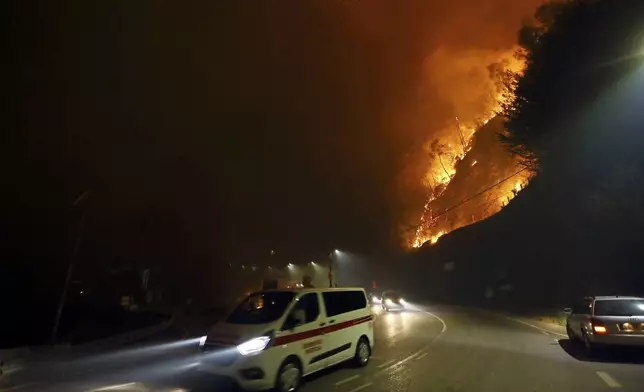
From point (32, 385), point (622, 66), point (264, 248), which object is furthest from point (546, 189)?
point (264, 248)

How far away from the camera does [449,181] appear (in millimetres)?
64750

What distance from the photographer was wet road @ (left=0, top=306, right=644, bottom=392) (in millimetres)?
10055

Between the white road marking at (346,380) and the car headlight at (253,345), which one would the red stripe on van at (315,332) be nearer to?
the car headlight at (253,345)

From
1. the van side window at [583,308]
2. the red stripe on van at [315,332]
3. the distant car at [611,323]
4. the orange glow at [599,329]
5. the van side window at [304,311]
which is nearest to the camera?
the red stripe on van at [315,332]

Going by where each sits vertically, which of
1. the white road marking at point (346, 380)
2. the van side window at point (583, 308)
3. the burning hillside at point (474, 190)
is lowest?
the white road marking at point (346, 380)

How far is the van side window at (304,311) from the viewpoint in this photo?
10.4 metres

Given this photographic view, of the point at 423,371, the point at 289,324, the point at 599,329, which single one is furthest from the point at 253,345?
the point at 599,329

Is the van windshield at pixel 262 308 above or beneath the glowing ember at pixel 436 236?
beneath

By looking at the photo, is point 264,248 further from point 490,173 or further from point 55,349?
point 55,349

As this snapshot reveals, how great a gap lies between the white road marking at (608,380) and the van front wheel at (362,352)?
4.75m

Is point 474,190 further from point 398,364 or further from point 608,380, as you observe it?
point 608,380

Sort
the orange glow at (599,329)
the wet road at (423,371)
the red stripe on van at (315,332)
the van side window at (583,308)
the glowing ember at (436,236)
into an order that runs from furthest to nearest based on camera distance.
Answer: the glowing ember at (436,236) → the van side window at (583,308) → the orange glow at (599,329) → the wet road at (423,371) → the red stripe on van at (315,332)

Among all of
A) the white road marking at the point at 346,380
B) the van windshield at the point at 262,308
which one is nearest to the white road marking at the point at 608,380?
the white road marking at the point at 346,380

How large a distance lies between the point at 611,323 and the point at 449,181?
5228 centimetres
